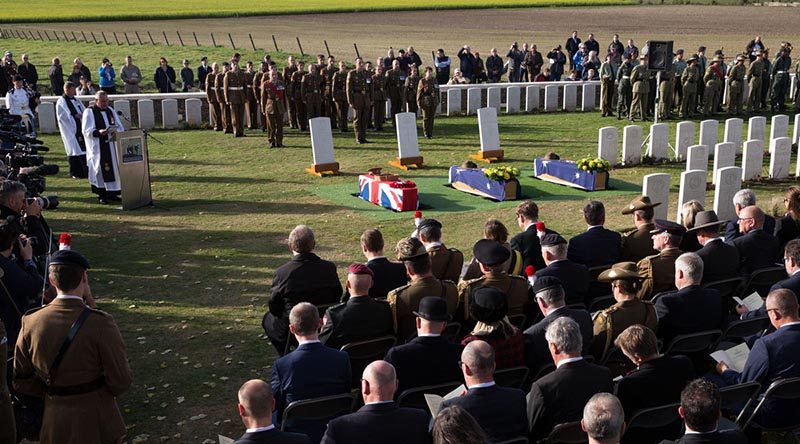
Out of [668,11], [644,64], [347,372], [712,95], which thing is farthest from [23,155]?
[668,11]

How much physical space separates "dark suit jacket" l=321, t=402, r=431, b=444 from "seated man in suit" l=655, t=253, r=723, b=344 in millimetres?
3074

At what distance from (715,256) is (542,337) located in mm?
2739

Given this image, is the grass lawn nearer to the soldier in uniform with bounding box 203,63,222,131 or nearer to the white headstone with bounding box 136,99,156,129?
the soldier in uniform with bounding box 203,63,222,131

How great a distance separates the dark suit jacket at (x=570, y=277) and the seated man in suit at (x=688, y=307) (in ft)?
2.90

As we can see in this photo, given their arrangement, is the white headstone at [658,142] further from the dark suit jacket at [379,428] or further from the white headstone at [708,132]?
the dark suit jacket at [379,428]

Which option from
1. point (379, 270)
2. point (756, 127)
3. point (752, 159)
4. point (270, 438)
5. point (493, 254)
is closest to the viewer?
point (270, 438)

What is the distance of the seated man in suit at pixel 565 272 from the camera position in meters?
8.52

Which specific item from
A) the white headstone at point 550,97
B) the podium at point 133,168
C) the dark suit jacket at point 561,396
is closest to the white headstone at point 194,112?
the podium at point 133,168

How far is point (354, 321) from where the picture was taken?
7.61 meters

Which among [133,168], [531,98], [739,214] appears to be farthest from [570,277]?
[531,98]

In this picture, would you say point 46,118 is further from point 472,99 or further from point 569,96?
point 569,96

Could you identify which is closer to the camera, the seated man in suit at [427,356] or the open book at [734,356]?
the seated man in suit at [427,356]

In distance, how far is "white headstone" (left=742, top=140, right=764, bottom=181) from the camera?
689 inches

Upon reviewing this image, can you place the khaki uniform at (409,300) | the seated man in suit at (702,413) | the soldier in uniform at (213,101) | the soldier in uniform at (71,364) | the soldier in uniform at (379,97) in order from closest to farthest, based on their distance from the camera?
1. the seated man in suit at (702,413)
2. the soldier in uniform at (71,364)
3. the khaki uniform at (409,300)
4. the soldier in uniform at (213,101)
5. the soldier in uniform at (379,97)
